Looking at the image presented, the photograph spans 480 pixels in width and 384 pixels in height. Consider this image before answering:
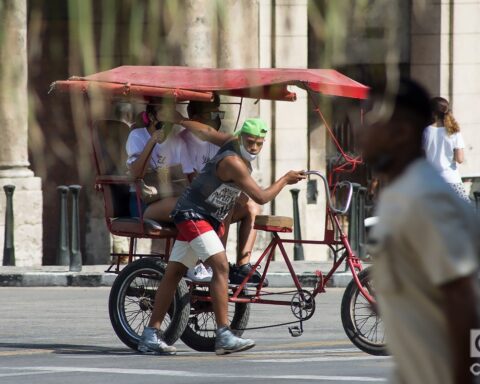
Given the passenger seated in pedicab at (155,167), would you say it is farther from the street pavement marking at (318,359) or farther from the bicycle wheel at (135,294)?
the street pavement marking at (318,359)

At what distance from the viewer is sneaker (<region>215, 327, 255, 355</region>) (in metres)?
10.5

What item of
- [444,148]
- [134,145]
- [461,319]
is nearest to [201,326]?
[134,145]

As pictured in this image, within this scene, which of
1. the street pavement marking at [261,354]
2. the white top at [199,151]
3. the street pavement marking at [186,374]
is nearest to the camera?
the street pavement marking at [186,374]

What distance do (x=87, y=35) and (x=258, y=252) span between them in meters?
19.3

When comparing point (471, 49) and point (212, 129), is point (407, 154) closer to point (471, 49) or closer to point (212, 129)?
point (212, 129)

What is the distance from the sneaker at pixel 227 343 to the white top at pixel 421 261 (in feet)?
23.2

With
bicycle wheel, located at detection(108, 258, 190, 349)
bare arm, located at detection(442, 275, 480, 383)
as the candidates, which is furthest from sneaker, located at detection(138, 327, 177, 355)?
bare arm, located at detection(442, 275, 480, 383)

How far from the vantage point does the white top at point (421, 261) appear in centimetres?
317

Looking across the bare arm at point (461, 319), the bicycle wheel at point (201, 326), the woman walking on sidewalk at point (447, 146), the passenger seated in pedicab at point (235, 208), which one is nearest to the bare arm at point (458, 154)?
the woman walking on sidewalk at point (447, 146)

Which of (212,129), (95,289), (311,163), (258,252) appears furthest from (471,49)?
(212,129)

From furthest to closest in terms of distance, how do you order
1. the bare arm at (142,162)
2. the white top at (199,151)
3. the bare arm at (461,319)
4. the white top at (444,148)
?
the white top at (444,148), the white top at (199,151), the bare arm at (142,162), the bare arm at (461,319)

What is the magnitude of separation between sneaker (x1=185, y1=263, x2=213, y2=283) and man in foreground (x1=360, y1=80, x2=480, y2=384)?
741 cm

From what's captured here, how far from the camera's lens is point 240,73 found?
8.72 feet

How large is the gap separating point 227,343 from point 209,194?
1.00 meters
